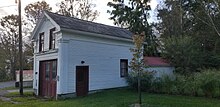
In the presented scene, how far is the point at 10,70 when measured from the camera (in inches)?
1503

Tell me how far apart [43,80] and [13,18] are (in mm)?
23224

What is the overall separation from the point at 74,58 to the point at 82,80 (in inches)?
64.0

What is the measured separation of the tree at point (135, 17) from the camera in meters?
33.2

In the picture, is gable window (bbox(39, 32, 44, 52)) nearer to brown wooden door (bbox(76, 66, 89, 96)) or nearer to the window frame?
the window frame

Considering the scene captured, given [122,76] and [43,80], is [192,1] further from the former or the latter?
[43,80]

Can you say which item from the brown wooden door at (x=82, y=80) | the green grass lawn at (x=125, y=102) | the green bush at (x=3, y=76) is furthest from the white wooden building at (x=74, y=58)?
the green bush at (x=3, y=76)

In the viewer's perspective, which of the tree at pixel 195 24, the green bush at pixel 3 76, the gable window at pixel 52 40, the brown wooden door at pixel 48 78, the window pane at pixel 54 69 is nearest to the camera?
the window pane at pixel 54 69

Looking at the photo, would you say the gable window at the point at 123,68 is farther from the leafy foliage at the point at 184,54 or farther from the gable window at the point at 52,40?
the leafy foliage at the point at 184,54

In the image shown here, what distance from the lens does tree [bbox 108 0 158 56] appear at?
3316cm

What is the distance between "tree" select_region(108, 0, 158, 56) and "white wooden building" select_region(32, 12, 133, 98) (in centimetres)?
1546

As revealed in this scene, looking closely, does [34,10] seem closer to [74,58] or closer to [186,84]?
[74,58]

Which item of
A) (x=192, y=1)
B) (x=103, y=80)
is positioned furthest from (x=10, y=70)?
(x=192, y=1)

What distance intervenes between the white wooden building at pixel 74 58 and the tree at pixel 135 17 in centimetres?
1546

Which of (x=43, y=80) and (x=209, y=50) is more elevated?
(x=209, y=50)
